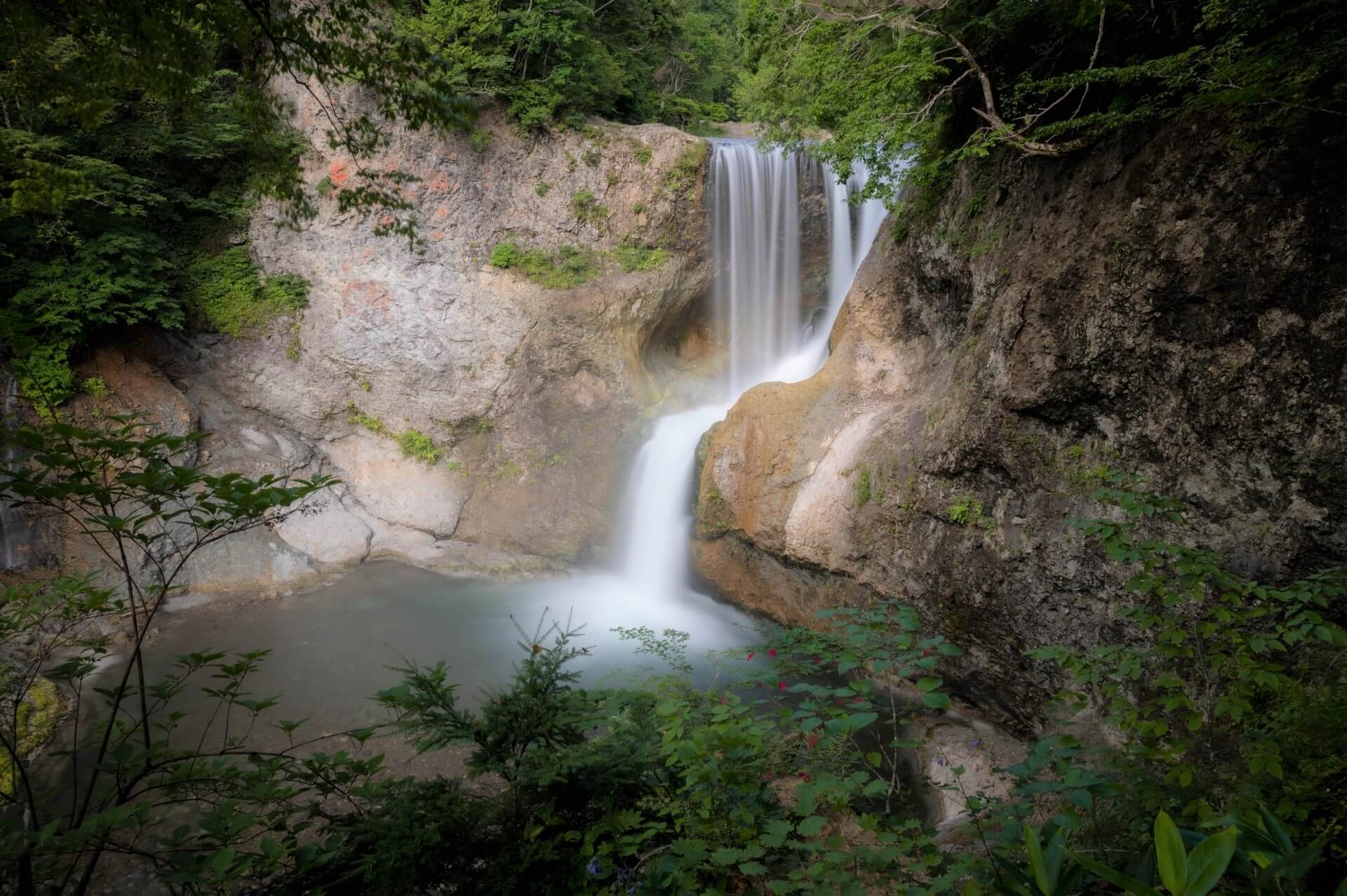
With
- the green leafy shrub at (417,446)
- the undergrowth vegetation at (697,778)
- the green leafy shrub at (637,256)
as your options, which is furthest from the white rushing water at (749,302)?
the undergrowth vegetation at (697,778)

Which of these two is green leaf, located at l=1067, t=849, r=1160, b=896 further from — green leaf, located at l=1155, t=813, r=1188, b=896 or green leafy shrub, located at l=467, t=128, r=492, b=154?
green leafy shrub, located at l=467, t=128, r=492, b=154

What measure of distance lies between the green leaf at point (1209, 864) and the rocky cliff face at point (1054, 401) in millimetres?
4177

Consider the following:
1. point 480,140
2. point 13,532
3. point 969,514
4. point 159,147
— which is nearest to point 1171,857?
point 969,514

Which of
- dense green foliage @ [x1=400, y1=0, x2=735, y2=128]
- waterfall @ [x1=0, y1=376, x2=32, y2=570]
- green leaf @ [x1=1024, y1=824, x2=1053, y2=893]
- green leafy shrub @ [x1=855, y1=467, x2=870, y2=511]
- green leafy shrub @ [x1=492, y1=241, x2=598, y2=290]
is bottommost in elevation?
waterfall @ [x1=0, y1=376, x2=32, y2=570]

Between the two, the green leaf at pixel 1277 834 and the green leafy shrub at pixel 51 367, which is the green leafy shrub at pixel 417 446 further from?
the green leaf at pixel 1277 834

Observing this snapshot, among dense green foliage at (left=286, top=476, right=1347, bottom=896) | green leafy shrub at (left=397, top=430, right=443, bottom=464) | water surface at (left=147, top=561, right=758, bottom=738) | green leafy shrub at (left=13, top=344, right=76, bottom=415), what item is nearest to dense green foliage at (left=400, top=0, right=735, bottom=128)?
green leafy shrub at (left=397, top=430, right=443, bottom=464)

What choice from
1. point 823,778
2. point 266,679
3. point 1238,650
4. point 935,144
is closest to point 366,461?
point 266,679

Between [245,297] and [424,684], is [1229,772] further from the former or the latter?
[245,297]

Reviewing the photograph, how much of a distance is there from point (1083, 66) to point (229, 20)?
19.3 feet

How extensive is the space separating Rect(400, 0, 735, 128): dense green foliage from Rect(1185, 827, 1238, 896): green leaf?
11129 mm

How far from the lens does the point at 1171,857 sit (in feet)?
2.89

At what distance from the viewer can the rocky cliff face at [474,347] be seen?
11.3m

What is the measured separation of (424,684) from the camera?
9.18ft

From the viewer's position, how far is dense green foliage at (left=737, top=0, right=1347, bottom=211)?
3465 millimetres
